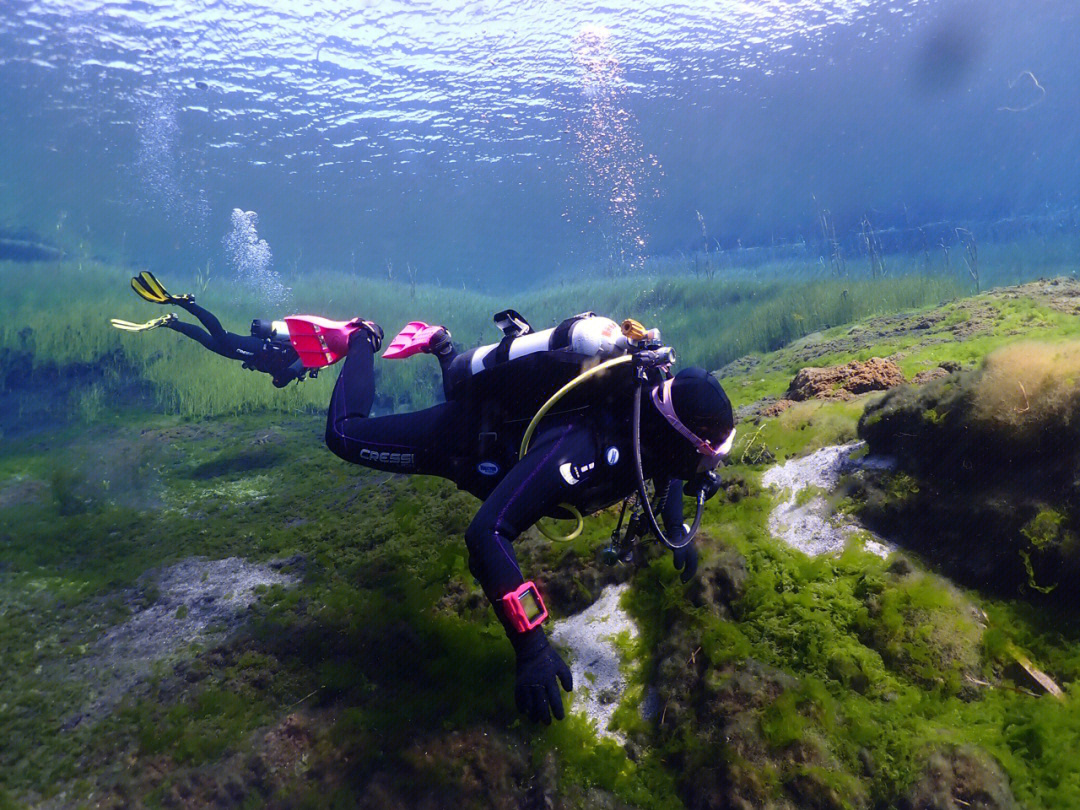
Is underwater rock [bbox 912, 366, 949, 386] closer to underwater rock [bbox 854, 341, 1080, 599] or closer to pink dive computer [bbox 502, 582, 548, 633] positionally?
underwater rock [bbox 854, 341, 1080, 599]

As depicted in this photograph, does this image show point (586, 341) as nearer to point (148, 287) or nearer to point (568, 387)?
point (568, 387)

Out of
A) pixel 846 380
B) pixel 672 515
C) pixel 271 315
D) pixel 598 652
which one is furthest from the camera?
pixel 271 315

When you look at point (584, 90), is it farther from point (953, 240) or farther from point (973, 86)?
point (973, 86)

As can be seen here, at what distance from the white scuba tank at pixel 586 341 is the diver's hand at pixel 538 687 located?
1558mm

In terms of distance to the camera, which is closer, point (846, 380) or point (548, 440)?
point (548, 440)

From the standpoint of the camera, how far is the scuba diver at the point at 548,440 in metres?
2.51

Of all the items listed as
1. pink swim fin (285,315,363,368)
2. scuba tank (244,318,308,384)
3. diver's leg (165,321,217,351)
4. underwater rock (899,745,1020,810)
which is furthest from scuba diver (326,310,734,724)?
diver's leg (165,321,217,351)

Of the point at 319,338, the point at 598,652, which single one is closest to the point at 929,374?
the point at 598,652

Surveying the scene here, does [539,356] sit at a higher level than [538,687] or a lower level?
higher

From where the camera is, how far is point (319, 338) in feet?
14.8

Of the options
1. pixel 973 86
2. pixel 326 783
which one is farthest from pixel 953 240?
pixel 326 783

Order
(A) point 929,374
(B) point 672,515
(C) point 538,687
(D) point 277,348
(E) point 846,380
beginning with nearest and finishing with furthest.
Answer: (C) point 538,687 < (B) point 672,515 < (A) point 929,374 < (E) point 846,380 < (D) point 277,348

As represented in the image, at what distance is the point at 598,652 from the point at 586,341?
2.02 meters

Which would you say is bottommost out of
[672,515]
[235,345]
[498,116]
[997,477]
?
[672,515]
